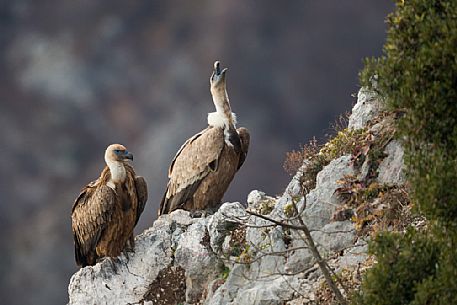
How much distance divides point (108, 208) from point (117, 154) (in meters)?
0.98

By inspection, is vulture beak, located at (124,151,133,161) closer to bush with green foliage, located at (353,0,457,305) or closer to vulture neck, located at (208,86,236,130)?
vulture neck, located at (208,86,236,130)

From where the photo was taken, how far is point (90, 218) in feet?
55.5

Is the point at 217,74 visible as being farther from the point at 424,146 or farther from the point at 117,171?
the point at 424,146

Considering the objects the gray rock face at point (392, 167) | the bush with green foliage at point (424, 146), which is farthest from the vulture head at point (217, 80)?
the bush with green foliage at point (424, 146)

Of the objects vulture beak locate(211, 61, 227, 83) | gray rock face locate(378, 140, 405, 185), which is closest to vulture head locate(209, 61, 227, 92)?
vulture beak locate(211, 61, 227, 83)

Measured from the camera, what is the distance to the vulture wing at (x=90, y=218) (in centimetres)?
1672

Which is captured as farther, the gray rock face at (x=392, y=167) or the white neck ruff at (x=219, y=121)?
the white neck ruff at (x=219, y=121)

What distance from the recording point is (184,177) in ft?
60.6

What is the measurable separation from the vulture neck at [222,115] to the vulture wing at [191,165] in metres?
0.14

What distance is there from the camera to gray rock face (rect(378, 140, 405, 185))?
13.2 meters

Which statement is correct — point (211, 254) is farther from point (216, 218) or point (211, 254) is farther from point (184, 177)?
point (184, 177)

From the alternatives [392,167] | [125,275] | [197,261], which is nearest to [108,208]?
[125,275]

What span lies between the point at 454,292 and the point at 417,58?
2121 mm

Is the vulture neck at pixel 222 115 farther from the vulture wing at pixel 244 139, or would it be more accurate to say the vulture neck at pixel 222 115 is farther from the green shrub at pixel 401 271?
the green shrub at pixel 401 271
